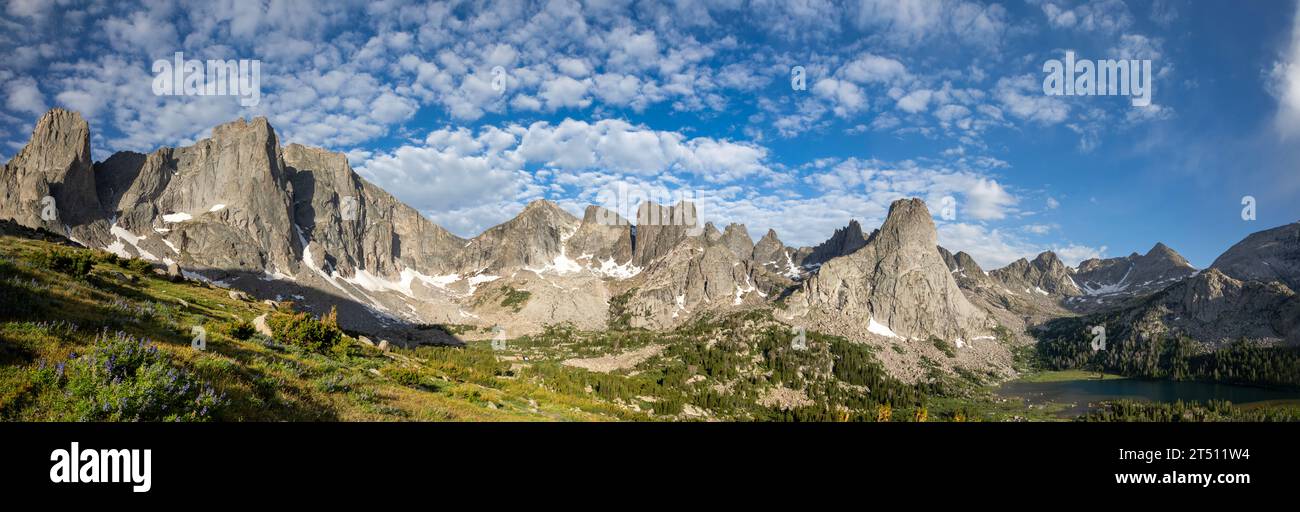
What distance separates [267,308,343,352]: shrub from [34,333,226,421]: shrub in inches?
622

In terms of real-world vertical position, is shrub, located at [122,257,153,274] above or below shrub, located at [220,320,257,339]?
above

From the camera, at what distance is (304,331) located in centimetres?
2511

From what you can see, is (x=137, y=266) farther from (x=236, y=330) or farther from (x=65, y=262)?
(x=236, y=330)

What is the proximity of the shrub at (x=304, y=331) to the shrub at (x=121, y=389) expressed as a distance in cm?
1579

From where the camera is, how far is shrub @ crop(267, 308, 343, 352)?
24781 mm

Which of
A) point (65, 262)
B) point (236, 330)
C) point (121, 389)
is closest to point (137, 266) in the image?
point (65, 262)

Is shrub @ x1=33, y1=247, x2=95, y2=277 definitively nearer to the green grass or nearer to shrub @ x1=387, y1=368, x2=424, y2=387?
the green grass

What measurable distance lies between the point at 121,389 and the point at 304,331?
19.3m

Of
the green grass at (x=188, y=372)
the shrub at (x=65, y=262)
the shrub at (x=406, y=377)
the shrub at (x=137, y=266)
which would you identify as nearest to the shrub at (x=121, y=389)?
the green grass at (x=188, y=372)

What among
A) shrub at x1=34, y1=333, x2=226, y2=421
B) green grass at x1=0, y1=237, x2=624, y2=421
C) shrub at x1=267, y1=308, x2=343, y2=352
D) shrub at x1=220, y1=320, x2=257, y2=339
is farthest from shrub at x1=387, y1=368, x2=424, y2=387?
shrub at x1=34, y1=333, x2=226, y2=421
